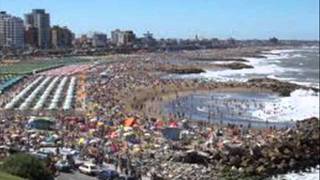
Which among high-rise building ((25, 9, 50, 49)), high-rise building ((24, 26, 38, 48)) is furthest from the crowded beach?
high-rise building ((25, 9, 50, 49))

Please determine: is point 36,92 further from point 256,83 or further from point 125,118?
point 256,83

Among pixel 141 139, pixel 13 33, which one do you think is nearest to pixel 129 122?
pixel 141 139

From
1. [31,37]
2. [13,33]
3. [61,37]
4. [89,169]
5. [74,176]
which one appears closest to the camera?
[74,176]

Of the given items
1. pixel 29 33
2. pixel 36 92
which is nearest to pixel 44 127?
pixel 36 92

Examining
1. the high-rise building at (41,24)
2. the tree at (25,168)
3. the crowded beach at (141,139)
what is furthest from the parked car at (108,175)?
the high-rise building at (41,24)

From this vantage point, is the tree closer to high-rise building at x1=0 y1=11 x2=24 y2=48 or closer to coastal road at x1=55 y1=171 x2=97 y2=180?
coastal road at x1=55 y1=171 x2=97 y2=180

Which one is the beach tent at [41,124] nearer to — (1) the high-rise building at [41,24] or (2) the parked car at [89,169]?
(2) the parked car at [89,169]

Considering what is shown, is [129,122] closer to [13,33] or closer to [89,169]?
[89,169]
